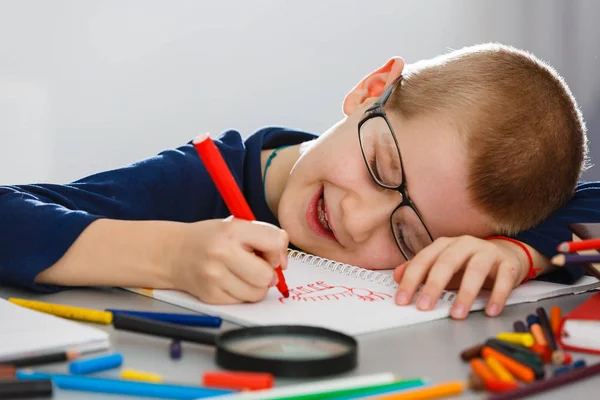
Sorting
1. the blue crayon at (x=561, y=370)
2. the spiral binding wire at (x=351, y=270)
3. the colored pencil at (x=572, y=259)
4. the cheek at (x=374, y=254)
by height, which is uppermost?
the colored pencil at (x=572, y=259)

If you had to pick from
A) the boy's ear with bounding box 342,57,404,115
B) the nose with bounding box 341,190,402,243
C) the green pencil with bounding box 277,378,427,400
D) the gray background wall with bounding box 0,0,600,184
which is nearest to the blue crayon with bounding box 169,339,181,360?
the green pencil with bounding box 277,378,427,400

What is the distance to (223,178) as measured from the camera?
66 centimetres

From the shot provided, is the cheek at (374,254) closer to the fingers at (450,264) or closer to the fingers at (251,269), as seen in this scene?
the fingers at (450,264)

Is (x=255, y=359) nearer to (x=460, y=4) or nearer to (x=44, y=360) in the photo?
(x=44, y=360)

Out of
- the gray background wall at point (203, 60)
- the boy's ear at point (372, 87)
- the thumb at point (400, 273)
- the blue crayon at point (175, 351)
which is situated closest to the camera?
the blue crayon at point (175, 351)

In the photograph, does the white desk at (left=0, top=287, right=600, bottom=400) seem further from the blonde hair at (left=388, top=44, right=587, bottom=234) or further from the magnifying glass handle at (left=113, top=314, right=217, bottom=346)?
the blonde hair at (left=388, top=44, right=587, bottom=234)

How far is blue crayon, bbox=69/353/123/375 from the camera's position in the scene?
0.48m

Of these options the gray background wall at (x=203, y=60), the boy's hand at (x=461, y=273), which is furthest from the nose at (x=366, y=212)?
the gray background wall at (x=203, y=60)

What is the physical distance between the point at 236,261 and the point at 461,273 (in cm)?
25

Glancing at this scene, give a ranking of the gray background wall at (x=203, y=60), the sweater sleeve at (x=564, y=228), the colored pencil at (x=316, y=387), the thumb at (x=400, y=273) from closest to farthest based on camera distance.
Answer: the colored pencil at (x=316, y=387), the thumb at (x=400, y=273), the sweater sleeve at (x=564, y=228), the gray background wall at (x=203, y=60)

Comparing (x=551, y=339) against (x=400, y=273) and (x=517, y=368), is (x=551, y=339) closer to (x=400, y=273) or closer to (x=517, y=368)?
(x=517, y=368)

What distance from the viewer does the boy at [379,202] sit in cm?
71

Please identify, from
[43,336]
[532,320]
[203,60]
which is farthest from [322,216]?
[203,60]

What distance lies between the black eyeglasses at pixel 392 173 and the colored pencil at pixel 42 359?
17.6 inches
